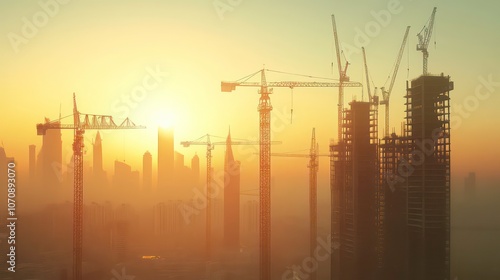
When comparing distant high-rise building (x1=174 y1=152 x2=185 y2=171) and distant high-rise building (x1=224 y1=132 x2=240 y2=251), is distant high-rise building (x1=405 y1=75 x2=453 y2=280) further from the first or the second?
distant high-rise building (x1=174 y1=152 x2=185 y2=171)

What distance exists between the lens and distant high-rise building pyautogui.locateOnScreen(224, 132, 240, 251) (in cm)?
7650

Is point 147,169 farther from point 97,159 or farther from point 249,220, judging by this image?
point 249,220

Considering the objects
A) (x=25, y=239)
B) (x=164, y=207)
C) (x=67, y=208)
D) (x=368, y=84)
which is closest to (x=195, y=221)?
(x=164, y=207)

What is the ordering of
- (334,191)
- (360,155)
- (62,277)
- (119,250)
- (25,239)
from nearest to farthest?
(360,155)
(334,191)
(62,277)
(25,239)
(119,250)

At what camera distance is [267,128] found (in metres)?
41.2

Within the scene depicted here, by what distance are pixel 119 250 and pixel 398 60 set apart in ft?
157

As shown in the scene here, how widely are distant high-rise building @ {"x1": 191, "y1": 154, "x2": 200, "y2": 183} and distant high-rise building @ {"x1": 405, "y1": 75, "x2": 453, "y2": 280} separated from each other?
166 ft

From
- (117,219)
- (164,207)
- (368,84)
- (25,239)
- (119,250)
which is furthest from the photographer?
(164,207)

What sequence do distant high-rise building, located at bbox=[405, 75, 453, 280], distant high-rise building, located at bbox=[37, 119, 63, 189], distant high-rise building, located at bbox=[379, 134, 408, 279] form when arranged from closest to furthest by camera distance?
distant high-rise building, located at bbox=[405, 75, 453, 280] → distant high-rise building, located at bbox=[379, 134, 408, 279] → distant high-rise building, located at bbox=[37, 119, 63, 189]

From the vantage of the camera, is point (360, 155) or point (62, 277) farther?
point (62, 277)

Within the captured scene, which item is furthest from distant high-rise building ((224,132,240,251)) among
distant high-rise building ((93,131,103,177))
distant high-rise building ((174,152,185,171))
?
distant high-rise building ((93,131,103,177))

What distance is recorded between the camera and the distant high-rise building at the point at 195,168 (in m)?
82.5

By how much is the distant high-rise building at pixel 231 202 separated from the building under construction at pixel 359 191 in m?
36.0

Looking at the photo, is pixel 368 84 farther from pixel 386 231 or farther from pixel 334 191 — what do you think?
pixel 386 231
